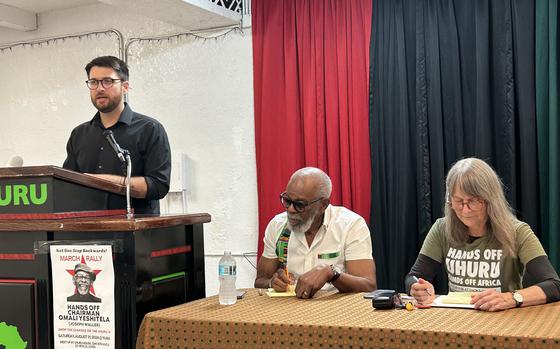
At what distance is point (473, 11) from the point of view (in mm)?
4375

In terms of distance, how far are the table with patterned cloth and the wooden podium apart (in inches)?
8.3

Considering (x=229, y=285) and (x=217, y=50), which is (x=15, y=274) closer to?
(x=229, y=285)

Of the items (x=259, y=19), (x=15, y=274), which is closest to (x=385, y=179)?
(x=259, y=19)

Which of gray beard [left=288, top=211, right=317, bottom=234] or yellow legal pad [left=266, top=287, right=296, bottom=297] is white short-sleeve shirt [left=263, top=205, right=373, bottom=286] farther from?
yellow legal pad [left=266, top=287, right=296, bottom=297]

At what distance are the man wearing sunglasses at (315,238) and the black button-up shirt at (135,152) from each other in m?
0.59

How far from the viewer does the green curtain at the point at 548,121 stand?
4.11m

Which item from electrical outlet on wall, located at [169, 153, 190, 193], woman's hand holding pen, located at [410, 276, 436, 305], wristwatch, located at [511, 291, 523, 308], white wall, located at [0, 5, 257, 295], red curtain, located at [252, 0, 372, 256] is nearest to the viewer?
wristwatch, located at [511, 291, 523, 308]

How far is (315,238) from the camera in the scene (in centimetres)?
308

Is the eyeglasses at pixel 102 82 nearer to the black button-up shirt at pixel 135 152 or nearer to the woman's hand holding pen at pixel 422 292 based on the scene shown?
the black button-up shirt at pixel 135 152

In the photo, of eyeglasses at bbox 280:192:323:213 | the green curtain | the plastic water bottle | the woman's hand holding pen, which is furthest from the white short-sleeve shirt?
the green curtain

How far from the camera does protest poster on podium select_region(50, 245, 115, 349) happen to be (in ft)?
8.47

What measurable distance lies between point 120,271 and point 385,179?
2456 mm

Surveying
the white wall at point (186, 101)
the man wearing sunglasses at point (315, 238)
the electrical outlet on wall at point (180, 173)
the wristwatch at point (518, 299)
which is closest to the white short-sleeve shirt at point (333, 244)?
the man wearing sunglasses at point (315, 238)

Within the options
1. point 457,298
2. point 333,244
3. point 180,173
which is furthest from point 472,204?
point 180,173
